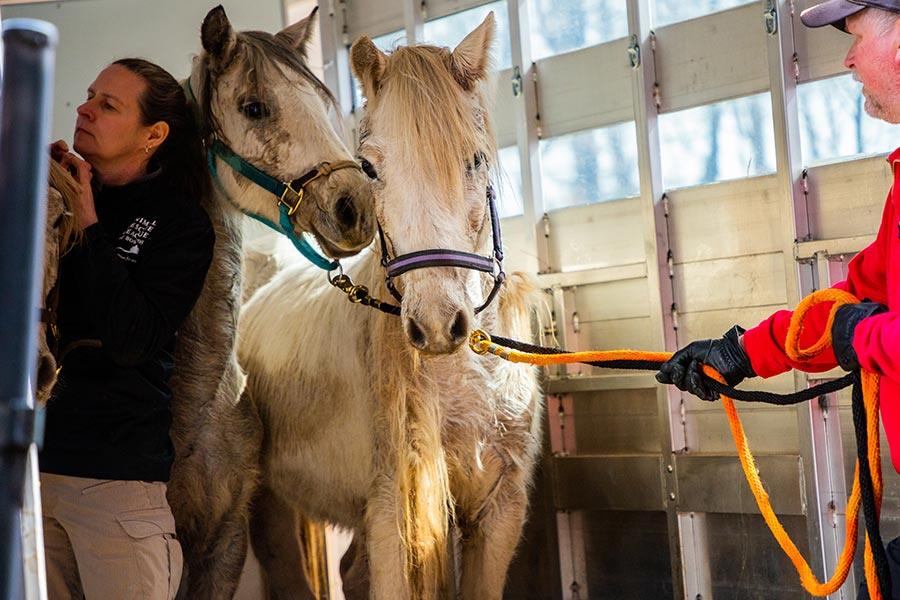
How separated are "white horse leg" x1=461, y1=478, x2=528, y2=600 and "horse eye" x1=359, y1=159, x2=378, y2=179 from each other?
102 centimetres

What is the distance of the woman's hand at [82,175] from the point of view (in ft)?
7.63

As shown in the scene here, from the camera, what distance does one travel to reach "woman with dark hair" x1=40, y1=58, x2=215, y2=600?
91.5 inches

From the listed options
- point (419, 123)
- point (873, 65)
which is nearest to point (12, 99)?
point (873, 65)

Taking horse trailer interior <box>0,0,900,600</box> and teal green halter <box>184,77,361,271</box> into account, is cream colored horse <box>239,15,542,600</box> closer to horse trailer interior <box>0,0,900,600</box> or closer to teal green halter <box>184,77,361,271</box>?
teal green halter <box>184,77,361,271</box>

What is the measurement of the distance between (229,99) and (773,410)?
217cm

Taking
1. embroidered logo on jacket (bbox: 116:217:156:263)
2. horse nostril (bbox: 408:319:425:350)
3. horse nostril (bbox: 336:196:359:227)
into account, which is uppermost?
horse nostril (bbox: 336:196:359:227)

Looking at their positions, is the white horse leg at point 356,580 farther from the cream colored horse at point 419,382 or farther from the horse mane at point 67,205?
the horse mane at point 67,205

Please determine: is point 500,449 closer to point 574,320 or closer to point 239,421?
point 239,421

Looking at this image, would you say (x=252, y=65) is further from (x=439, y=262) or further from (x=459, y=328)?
(x=459, y=328)

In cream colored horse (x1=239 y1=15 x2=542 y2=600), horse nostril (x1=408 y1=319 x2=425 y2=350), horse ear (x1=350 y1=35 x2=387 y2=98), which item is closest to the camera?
horse nostril (x1=408 y1=319 x2=425 y2=350)

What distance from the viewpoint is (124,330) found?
2.31 meters

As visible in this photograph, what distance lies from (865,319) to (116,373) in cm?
176

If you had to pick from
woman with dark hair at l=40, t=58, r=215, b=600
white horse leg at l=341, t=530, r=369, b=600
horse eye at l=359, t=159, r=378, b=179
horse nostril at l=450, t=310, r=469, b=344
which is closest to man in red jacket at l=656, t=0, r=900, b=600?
horse nostril at l=450, t=310, r=469, b=344

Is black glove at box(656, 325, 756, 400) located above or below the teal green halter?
below
